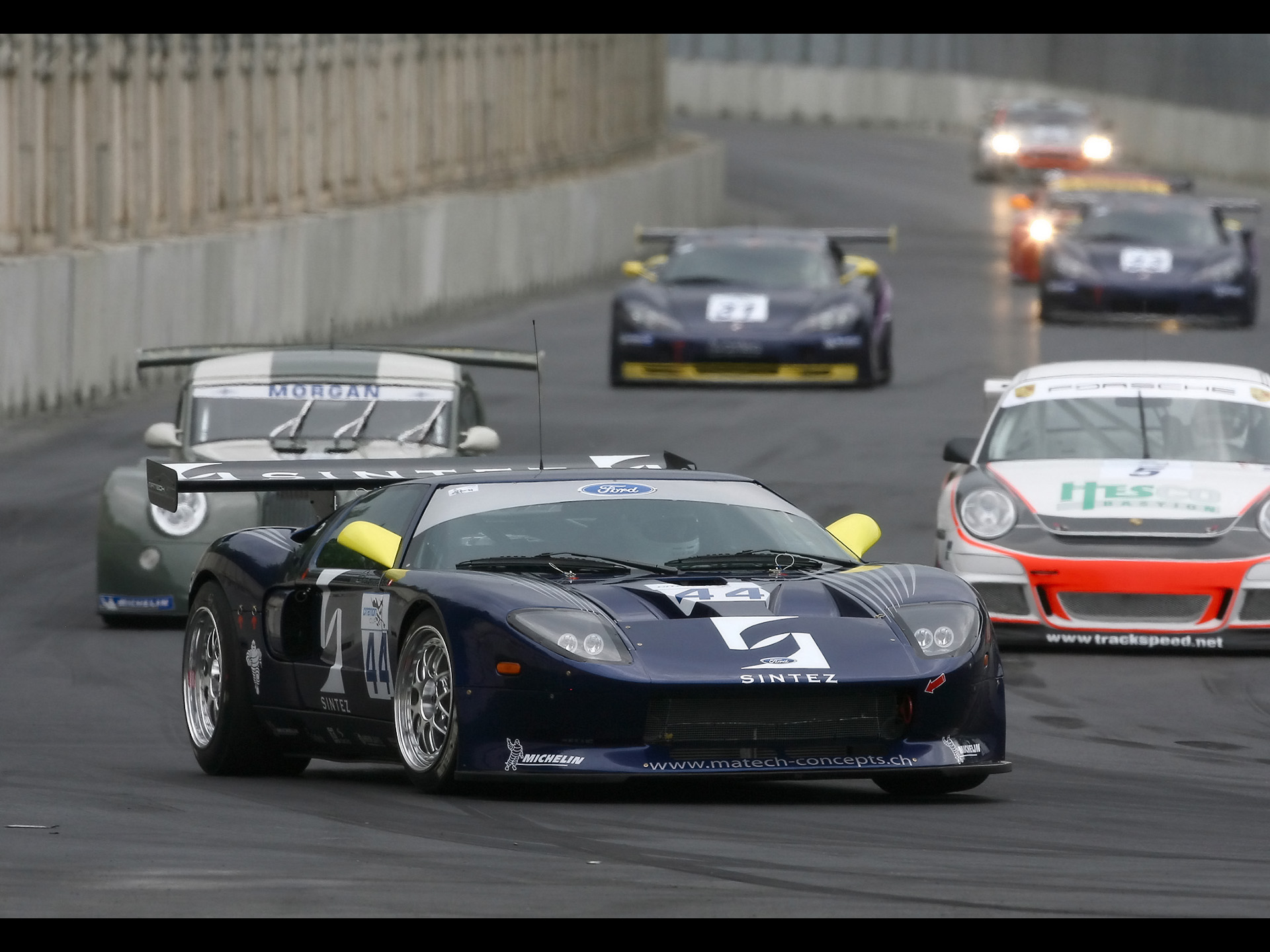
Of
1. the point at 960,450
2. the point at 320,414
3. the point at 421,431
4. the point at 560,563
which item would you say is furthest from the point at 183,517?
the point at 560,563

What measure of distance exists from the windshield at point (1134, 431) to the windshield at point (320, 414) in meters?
3.05

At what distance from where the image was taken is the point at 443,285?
33.8 meters

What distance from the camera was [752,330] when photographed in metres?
24.8

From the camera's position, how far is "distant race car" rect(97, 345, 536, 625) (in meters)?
14.4

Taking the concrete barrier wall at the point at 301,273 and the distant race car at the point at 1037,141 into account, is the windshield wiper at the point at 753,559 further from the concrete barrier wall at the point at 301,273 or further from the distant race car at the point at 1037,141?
the distant race car at the point at 1037,141

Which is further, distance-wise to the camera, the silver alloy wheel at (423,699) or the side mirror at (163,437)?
the side mirror at (163,437)

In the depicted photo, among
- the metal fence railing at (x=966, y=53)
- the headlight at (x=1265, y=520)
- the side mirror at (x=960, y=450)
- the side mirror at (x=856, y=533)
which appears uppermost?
the metal fence railing at (x=966, y=53)

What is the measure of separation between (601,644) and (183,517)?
20.8 ft

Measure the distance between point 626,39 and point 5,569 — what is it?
119 ft

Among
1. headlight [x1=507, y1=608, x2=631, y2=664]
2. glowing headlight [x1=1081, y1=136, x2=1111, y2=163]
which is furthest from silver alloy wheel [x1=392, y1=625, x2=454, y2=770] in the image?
glowing headlight [x1=1081, y1=136, x2=1111, y2=163]

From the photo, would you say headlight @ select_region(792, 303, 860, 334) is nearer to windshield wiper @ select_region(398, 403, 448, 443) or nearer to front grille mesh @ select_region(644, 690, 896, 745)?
windshield wiper @ select_region(398, 403, 448, 443)

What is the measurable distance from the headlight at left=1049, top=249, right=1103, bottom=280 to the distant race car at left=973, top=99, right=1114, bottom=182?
29.4 meters

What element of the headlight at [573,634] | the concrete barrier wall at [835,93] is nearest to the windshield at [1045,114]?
the concrete barrier wall at [835,93]

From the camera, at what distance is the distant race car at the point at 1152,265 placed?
29.5 meters
